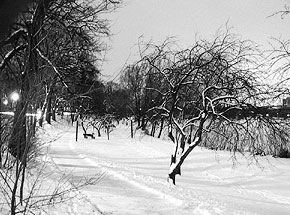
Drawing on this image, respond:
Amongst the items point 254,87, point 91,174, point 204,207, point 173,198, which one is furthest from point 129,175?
point 254,87

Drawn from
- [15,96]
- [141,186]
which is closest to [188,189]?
[141,186]

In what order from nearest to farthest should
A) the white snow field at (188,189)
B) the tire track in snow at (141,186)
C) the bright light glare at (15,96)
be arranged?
the bright light glare at (15,96) < the white snow field at (188,189) < the tire track in snow at (141,186)

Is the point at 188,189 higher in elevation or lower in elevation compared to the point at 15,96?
lower

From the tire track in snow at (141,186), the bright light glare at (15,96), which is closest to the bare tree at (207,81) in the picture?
the tire track in snow at (141,186)

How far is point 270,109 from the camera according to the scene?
30.6 feet

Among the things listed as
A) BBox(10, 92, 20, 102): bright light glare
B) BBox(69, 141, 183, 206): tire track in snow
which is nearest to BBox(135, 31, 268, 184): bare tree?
BBox(69, 141, 183, 206): tire track in snow

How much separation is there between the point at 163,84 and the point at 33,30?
29.2 feet

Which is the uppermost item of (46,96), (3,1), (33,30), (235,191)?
(33,30)

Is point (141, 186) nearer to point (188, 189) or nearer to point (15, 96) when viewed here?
point (188, 189)

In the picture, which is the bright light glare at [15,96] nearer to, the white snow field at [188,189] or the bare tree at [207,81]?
the white snow field at [188,189]

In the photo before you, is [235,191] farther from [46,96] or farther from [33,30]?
[33,30]

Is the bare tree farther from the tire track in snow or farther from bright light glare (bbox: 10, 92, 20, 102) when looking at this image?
bright light glare (bbox: 10, 92, 20, 102)

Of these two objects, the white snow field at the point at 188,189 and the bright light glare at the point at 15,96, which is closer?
the bright light glare at the point at 15,96

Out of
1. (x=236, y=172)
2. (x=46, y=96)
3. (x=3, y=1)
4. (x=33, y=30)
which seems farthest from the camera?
(x=236, y=172)
